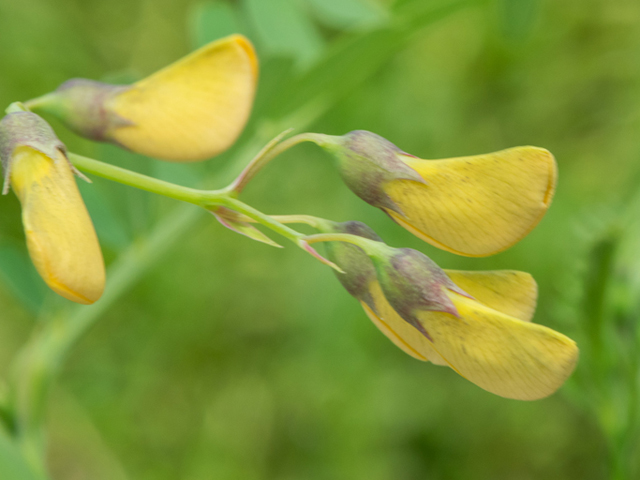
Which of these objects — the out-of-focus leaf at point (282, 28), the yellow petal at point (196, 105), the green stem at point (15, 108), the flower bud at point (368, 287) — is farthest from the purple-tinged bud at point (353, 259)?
the out-of-focus leaf at point (282, 28)

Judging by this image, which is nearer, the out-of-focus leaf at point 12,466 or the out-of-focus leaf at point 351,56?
the out-of-focus leaf at point 12,466

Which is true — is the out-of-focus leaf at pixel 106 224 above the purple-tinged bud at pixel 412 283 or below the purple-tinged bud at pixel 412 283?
below

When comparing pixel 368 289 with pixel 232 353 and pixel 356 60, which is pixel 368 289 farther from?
pixel 232 353

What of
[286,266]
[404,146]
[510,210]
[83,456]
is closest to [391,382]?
[286,266]

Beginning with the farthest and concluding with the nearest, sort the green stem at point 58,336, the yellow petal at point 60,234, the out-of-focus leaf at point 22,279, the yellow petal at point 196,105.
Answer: the out-of-focus leaf at point 22,279 < the green stem at point 58,336 < the yellow petal at point 196,105 < the yellow petal at point 60,234

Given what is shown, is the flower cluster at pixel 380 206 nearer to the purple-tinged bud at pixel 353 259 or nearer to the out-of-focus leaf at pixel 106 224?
the purple-tinged bud at pixel 353 259

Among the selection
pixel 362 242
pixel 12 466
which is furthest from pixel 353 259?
pixel 12 466
